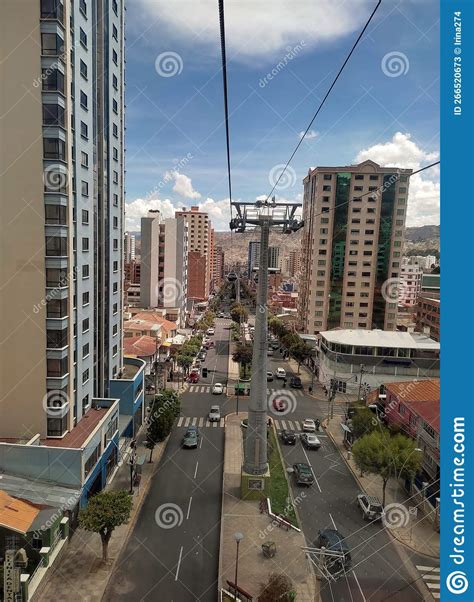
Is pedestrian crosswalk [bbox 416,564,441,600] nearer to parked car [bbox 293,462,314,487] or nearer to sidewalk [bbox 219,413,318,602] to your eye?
sidewalk [bbox 219,413,318,602]

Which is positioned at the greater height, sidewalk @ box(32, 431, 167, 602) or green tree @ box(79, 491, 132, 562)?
green tree @ box(79, 491, 132, 562)

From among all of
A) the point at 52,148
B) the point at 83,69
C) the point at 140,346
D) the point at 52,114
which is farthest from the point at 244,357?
the point at 52,114

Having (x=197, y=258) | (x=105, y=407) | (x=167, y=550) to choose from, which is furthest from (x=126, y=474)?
(x=197, y=258)

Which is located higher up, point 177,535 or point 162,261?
point 162,261

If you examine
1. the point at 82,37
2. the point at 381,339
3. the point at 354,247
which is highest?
the point at 82,37

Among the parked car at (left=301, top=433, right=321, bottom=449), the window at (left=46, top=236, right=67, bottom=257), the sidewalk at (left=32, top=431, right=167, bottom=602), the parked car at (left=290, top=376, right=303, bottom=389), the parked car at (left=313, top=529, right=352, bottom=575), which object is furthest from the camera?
the parked car at (left=290, top=376, right=303, bottom=389)

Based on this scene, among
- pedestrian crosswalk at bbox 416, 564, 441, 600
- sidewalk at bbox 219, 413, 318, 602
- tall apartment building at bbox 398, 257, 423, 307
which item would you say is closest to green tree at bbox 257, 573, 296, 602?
sidewalk at bbox 219, 413, 318, 602

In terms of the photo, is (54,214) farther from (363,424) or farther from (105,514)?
(363,424)

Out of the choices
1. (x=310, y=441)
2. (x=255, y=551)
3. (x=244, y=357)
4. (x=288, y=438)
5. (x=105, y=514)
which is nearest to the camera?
(x=105, y=514)

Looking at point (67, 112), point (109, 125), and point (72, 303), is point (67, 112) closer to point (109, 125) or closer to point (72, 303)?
point (109, 125)
